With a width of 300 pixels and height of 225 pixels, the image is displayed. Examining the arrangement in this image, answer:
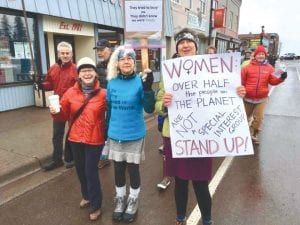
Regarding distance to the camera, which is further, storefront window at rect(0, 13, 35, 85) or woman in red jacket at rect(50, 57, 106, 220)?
storefront window at rect(0, 13, 35, 85)

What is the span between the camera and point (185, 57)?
2.71 meters

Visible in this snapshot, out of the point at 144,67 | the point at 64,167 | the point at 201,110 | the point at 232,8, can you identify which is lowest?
the point at 64,167

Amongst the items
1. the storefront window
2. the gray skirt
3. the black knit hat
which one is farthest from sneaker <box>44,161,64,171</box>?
the storefront window

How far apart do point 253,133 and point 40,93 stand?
590 cm

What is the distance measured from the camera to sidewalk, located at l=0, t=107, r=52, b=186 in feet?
15.6

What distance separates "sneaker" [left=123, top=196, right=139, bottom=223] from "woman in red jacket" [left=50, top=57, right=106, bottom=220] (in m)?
0.35

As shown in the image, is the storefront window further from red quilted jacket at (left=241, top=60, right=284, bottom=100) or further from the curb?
red quilted jacket at (left=241, top=60, right=284, bottom=100)

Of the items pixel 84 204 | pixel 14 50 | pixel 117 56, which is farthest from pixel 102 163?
pixel 14 50

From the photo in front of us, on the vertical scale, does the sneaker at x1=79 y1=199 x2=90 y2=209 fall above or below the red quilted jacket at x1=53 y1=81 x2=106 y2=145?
below

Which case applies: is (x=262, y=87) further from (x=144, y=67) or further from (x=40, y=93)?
(x=40, y=93)

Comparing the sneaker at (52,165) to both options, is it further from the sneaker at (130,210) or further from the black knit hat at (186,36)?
the black knit hat at (186,36)

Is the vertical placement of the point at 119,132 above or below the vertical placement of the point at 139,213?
above

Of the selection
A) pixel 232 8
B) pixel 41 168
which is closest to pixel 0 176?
pixel 41 168

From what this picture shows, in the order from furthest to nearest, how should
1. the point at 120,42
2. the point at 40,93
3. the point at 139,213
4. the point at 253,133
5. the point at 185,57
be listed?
the point at 120,42 < the point at 40,93 < the point at 253,133 < the point at 139,213 < the point at 185,57
